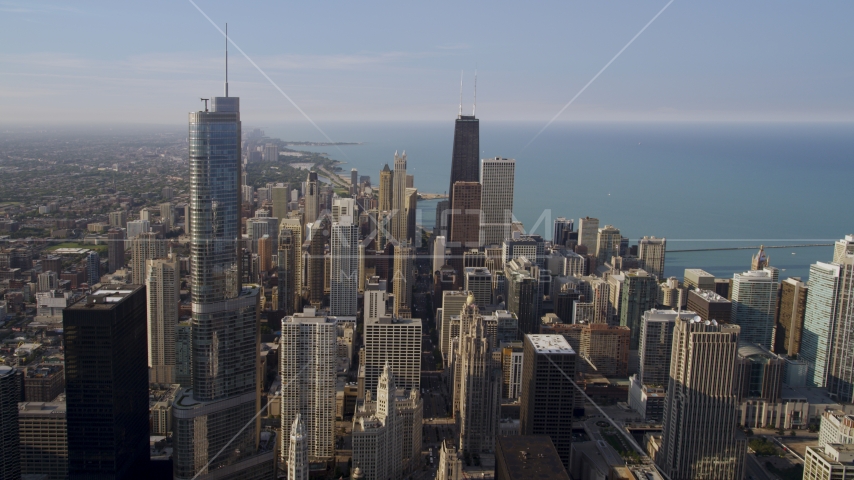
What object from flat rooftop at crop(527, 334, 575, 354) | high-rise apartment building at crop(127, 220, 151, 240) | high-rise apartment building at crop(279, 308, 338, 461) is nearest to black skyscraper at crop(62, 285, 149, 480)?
high-rise apartment building at crop(279, 308, 338, 461)

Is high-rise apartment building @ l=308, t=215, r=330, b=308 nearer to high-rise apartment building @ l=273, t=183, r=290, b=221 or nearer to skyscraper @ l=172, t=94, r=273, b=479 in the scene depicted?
high-rise apartment building @ l=273, t=183, r=290, b=221

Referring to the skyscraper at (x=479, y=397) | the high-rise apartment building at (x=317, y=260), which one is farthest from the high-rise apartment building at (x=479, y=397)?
the high-rise apartment building at (x=317, y=260)

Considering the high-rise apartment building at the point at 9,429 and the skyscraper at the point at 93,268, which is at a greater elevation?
the skyscraper at the point at 93,268

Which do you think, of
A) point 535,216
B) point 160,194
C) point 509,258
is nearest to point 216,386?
point 160,194

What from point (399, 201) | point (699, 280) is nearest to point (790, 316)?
point (699, 280)

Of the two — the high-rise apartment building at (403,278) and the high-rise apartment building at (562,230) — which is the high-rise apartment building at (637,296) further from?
the high-rise apartment building at (403,278)

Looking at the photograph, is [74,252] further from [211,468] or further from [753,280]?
[753,280]

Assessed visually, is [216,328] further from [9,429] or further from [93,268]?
[93,268]
